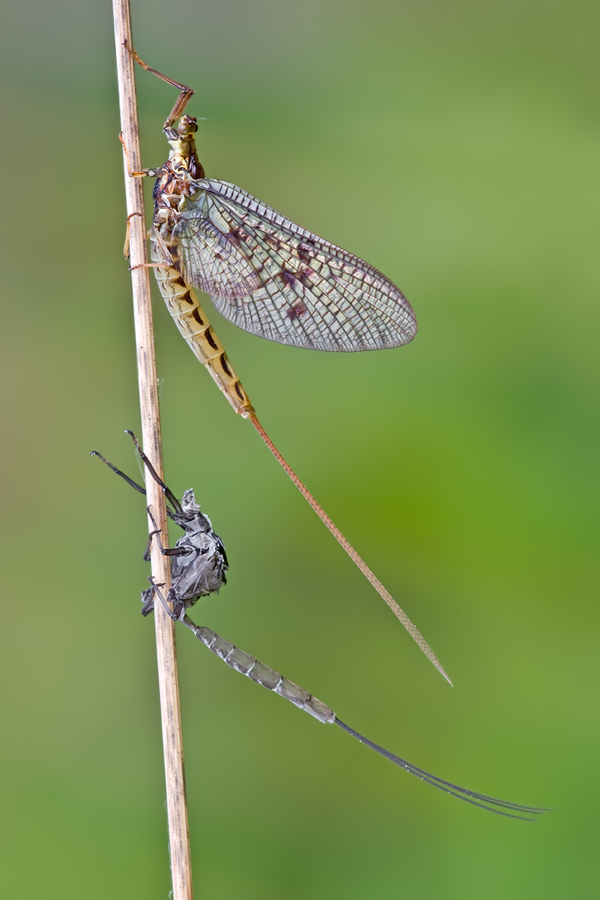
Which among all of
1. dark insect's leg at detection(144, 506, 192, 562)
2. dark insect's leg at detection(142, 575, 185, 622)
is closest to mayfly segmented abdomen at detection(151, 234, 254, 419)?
dark insect's leg at detection(144, 506, 192, 562)

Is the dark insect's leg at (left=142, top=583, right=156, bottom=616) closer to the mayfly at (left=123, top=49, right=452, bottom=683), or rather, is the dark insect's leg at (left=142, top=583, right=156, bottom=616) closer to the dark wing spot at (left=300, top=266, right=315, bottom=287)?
the mayfly at (left=123, top=49, right=452, bottom=683)

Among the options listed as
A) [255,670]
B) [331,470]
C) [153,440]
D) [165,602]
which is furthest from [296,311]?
[255,670]

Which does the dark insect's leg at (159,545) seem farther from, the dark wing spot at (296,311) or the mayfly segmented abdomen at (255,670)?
the dark wing spot at (296,311)

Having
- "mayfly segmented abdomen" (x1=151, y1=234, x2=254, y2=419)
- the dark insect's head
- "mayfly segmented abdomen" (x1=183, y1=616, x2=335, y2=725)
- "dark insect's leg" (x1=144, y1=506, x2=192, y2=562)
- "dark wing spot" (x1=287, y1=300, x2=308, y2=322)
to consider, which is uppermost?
the dark insect's head

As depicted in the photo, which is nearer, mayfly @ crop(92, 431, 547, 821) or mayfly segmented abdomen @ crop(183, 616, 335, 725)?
mayfly @ crop(92, 431, 547, 821)

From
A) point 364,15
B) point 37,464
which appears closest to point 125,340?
point 37,464

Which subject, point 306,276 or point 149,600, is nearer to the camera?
point 149,600

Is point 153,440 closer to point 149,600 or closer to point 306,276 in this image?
point 149,600
